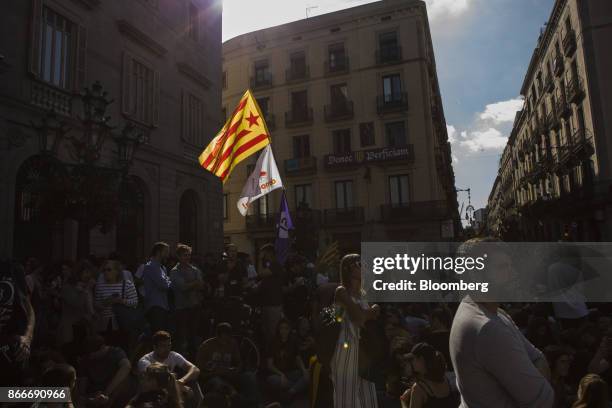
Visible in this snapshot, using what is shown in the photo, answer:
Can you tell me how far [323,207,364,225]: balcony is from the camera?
27156 mm

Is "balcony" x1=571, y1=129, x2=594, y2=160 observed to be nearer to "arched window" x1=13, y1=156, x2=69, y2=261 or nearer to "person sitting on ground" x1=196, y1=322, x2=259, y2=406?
"person sitting on ground" x1=196, y1=322, x2=259, y2=406

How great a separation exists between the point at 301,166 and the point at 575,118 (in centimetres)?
1706

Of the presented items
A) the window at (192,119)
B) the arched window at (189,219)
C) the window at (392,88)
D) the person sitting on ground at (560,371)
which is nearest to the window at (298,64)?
the window at (392,88)

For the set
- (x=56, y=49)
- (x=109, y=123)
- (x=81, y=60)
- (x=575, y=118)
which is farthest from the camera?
(x=575, y=118)

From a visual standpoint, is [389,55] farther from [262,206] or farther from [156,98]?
[156,98]

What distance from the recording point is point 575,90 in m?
A: 24.6

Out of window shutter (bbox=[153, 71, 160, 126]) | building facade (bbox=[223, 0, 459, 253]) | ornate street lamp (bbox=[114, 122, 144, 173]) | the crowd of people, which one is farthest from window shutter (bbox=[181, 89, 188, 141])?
building facade (bbox=[223, 0, 459, 253])

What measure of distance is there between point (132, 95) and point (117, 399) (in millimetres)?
10800

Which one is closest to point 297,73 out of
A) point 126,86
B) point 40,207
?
point 126,86

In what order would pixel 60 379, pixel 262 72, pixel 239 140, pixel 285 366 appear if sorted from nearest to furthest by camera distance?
pixel 60 379 → pixel 285 366 → pixel 239 140 → pixel 262 72

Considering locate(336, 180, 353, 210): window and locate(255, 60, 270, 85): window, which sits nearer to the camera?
locate(336, 180, 353, 210): window

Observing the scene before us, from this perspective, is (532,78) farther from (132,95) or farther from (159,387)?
(159,387)

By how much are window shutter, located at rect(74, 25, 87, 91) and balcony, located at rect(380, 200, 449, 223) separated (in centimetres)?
1895

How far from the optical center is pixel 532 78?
3850cm
